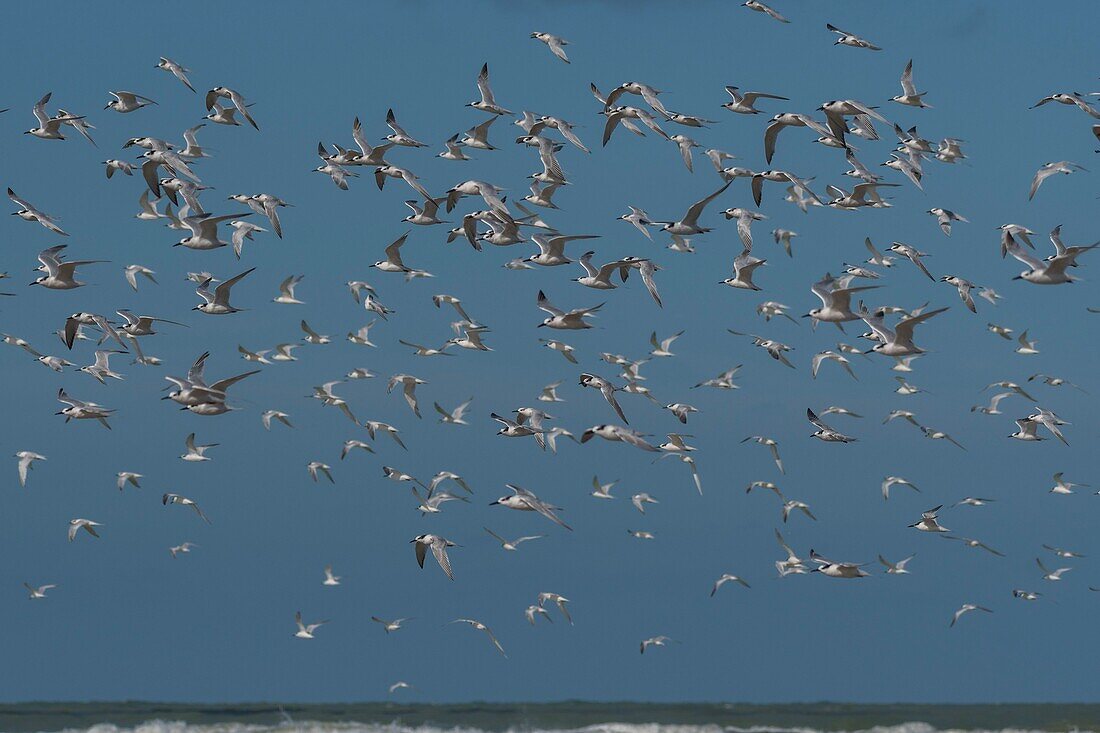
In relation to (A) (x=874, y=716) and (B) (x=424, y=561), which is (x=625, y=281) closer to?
(B) (x=424, y=561)

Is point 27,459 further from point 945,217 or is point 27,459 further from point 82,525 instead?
point 945,217

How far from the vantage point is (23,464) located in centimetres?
4391

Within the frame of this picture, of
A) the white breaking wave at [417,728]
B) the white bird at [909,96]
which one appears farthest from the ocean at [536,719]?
the white bird at [909,96]

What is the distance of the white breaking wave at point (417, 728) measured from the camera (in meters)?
44.6

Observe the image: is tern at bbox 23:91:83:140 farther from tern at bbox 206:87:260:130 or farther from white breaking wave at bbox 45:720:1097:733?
white breaking wave at bbox 45:720:1097:733

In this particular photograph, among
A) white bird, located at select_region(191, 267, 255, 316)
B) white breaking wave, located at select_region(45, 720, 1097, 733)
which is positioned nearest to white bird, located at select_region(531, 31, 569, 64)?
white bird, located at select_region(191, 267, 255, 316)

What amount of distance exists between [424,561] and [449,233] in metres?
11.5

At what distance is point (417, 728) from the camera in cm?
4772

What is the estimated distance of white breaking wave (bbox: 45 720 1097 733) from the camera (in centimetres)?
4462

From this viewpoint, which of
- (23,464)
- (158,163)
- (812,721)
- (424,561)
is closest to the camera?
(424,561)

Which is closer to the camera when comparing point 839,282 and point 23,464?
point 839,282

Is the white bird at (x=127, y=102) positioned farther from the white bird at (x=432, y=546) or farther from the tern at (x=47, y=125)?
the white bird at (x=432, y=546)

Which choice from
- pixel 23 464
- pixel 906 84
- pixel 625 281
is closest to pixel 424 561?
pixel 625 281

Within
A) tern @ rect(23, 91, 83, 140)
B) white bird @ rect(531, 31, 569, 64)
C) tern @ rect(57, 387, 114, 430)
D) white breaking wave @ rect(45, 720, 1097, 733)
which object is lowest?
white breaking wave @ rect(45, 720, 1097, 733)
